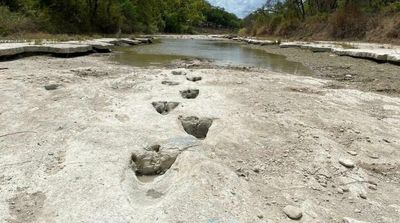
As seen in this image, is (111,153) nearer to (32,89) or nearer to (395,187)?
(395,187)

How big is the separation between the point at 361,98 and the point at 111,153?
5075 mm

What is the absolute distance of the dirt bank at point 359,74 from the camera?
28.2 ft

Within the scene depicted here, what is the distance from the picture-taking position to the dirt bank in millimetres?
8594

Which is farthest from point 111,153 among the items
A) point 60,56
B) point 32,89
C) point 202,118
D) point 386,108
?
point 60,56

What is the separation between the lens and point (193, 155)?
12.8ft

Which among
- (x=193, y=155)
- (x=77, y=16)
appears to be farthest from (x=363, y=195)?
(x=77, y=16)

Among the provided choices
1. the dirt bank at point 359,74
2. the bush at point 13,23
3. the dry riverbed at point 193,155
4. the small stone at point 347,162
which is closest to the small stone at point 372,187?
the dry riverbed at point 193,155

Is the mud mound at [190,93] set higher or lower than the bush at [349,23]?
lower

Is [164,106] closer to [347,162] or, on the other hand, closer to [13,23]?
[347,162]

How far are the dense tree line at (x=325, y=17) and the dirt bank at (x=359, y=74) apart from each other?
31.5ft

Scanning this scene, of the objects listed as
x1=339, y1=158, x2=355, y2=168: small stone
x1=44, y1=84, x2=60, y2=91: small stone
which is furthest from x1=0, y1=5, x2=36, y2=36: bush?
x1=339, y1=158, x2=355, y2=168: small stone

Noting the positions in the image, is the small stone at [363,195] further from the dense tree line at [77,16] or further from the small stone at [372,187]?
the dense tree line at [77,16]

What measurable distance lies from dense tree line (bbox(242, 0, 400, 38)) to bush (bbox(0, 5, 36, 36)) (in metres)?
19.9

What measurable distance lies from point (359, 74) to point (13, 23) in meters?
19.3
